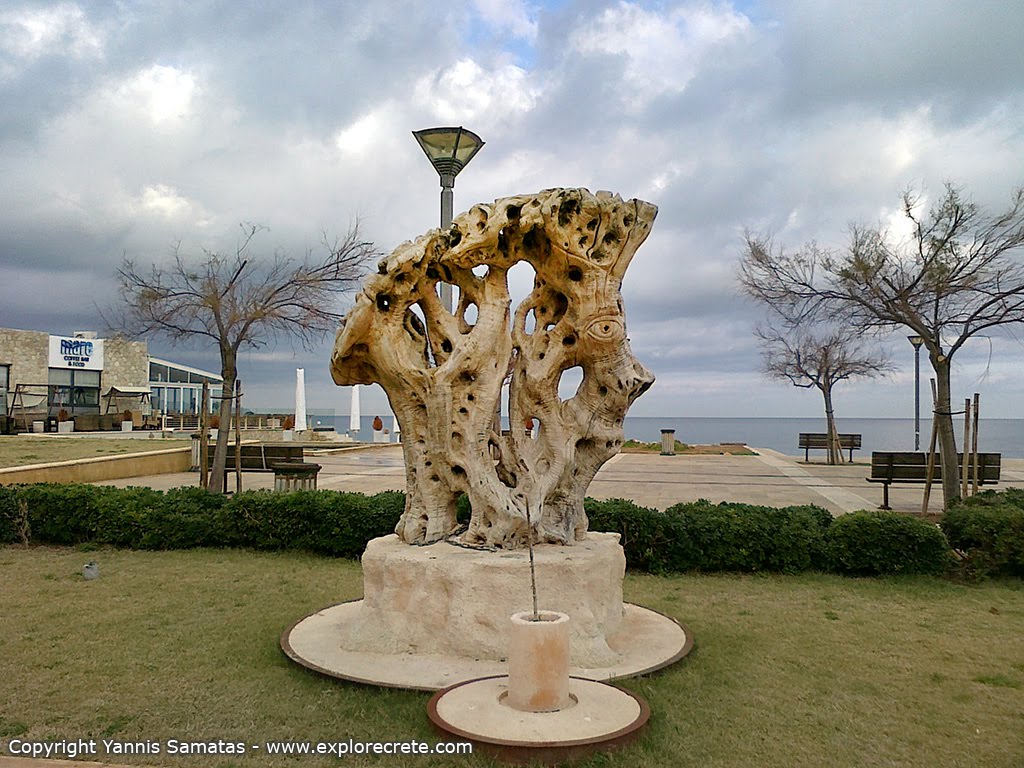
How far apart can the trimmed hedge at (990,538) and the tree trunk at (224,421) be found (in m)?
11.4

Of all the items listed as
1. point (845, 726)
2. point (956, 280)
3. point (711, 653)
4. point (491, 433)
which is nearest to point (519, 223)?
point (491, 433)

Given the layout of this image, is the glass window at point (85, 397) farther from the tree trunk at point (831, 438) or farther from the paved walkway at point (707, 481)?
the tree trunk at point (831, 438)

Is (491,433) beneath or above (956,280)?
beneath

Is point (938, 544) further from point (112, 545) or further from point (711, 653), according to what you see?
point (112, 545)

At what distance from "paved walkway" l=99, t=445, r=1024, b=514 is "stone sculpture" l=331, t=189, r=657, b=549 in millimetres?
8143

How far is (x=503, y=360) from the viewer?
740 cm

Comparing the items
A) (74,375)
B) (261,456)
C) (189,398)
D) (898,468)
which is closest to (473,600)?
(898,468)

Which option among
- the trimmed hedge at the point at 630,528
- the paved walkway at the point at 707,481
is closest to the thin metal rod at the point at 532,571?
the trimmed hedge at the point at 630,528

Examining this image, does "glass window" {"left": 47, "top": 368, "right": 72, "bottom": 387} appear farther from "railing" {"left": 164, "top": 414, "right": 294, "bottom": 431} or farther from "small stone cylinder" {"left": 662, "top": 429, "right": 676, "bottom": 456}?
"small stone cylinder" {"left": 662, "top": 429, "right": 676, "bottom": 456}

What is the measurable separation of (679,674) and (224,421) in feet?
36.1

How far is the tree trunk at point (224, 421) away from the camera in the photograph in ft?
48.1

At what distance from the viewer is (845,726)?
5.16 m

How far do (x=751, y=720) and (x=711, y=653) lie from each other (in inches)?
58.3

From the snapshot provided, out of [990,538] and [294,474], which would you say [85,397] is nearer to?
[294,474]
